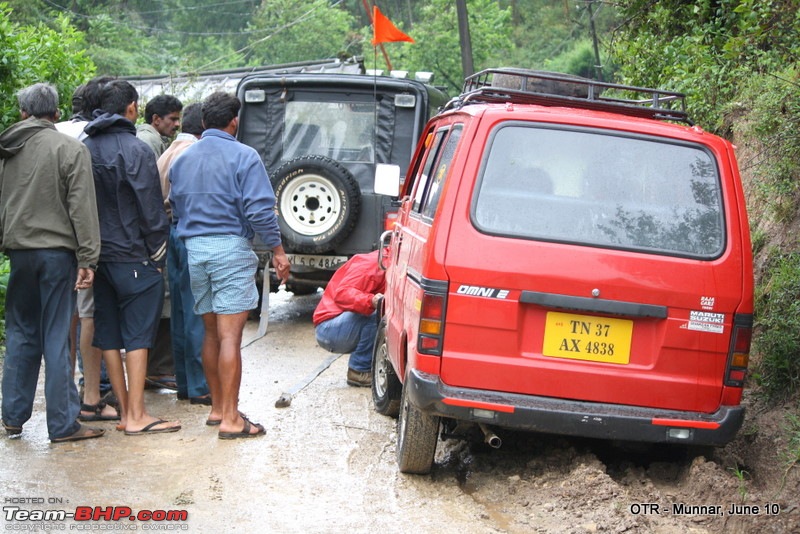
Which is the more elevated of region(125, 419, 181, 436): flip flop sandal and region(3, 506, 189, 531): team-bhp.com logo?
region(3, 506, 189, 531): team-bhp.com logo

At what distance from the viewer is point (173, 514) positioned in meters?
4.57

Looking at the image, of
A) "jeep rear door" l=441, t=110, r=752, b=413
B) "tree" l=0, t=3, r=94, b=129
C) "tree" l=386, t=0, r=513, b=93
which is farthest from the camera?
"tree" l=386, t=0, r=513, b=93

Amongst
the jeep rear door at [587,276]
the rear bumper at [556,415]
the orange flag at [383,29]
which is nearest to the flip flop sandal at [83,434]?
the rear bumper at [556,415]

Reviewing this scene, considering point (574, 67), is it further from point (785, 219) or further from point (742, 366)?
point (742, 366)

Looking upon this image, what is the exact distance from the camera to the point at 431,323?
4.57 m

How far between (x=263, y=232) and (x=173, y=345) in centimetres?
149

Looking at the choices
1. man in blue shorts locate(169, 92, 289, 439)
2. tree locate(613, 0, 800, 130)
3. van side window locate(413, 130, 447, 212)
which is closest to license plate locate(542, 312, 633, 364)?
van side window locate(413, 130, 447, 212)

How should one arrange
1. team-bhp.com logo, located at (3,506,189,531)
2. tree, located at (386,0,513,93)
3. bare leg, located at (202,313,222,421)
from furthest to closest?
tree, located at (386,0,513,93)
bare leg, located at (202,313,222,421)
team-bhp.com logo, located at (3,506,189,531)

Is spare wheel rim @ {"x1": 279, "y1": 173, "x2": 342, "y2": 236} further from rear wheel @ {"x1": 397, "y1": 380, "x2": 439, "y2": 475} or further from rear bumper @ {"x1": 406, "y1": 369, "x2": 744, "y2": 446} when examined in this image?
rear bumper @ {"x1": 406, "y1": 369, "x2": 744, "y2": 446}

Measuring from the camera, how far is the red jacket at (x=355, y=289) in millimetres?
Answer: 7227

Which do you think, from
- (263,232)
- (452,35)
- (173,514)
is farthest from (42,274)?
(452,35)

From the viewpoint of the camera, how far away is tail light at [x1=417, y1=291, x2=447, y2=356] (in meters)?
4.55

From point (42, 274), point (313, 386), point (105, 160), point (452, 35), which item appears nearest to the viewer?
point (42, 274)

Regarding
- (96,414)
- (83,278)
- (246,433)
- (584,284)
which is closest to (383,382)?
(246,433)
